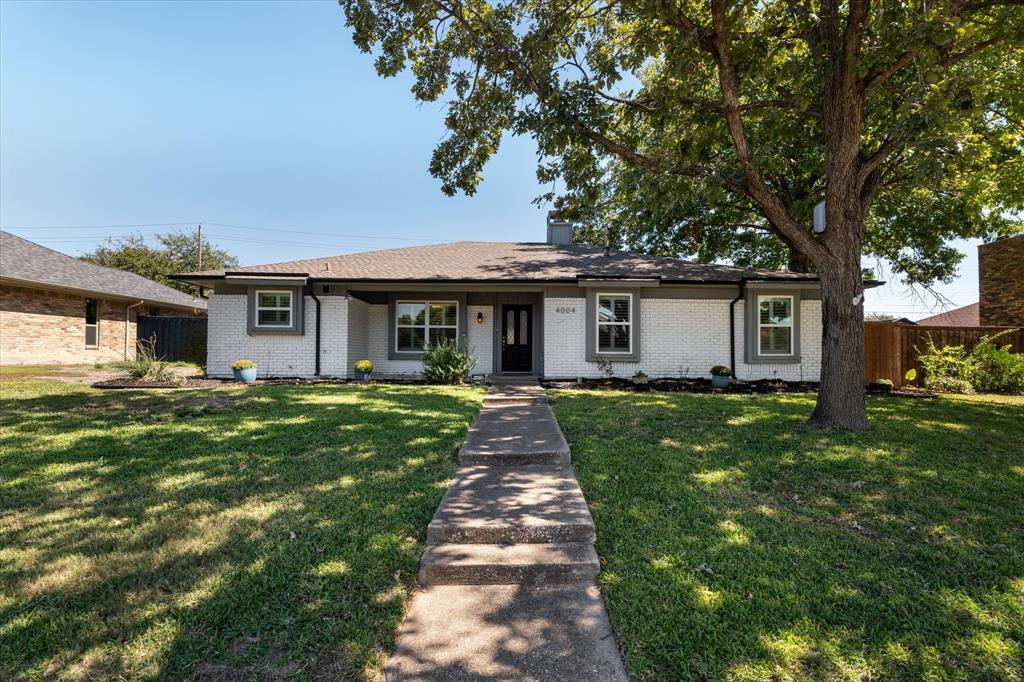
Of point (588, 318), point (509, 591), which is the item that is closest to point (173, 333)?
point (588, 318)

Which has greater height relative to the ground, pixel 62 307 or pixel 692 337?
pixel 62 307

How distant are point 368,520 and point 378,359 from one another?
10624 mm

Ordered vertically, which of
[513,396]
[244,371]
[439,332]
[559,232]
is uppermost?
[559,232]

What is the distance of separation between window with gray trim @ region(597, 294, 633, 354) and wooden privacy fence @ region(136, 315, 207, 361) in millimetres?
15681

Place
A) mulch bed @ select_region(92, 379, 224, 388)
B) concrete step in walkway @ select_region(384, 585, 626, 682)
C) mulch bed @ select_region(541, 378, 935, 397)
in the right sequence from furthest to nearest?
mulch bed @ select_region(541, 378, 935, 397)
mulch bed @ select_region(92, 379, 224, 388)
concrete step in walkway @ select_region(384, 585, 626, 682)

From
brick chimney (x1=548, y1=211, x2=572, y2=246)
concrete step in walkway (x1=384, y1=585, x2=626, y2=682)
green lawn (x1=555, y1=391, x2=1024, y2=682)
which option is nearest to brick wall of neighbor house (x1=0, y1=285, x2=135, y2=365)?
brick chimney (x1=548, y1=211, x2=572, y2=246)

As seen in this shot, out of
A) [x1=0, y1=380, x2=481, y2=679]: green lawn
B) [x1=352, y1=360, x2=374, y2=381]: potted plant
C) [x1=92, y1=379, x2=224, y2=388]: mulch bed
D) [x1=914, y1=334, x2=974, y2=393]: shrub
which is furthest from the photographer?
[x1=352, y1=360, x2=374, y2=381]: potted plant

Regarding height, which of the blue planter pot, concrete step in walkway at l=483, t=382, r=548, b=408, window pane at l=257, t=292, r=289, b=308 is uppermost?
window pane at l=257, t=292, r=289, b=308

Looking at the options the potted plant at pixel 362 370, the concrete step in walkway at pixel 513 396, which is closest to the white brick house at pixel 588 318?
the potted plant at pixel 362 370

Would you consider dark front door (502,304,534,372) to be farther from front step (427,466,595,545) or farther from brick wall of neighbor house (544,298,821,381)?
front step (427,466,595,545)

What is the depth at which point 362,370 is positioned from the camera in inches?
481

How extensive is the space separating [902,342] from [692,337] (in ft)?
19.6

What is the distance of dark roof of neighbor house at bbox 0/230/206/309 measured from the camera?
52.7 feet

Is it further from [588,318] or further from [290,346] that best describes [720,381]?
[290,346]
